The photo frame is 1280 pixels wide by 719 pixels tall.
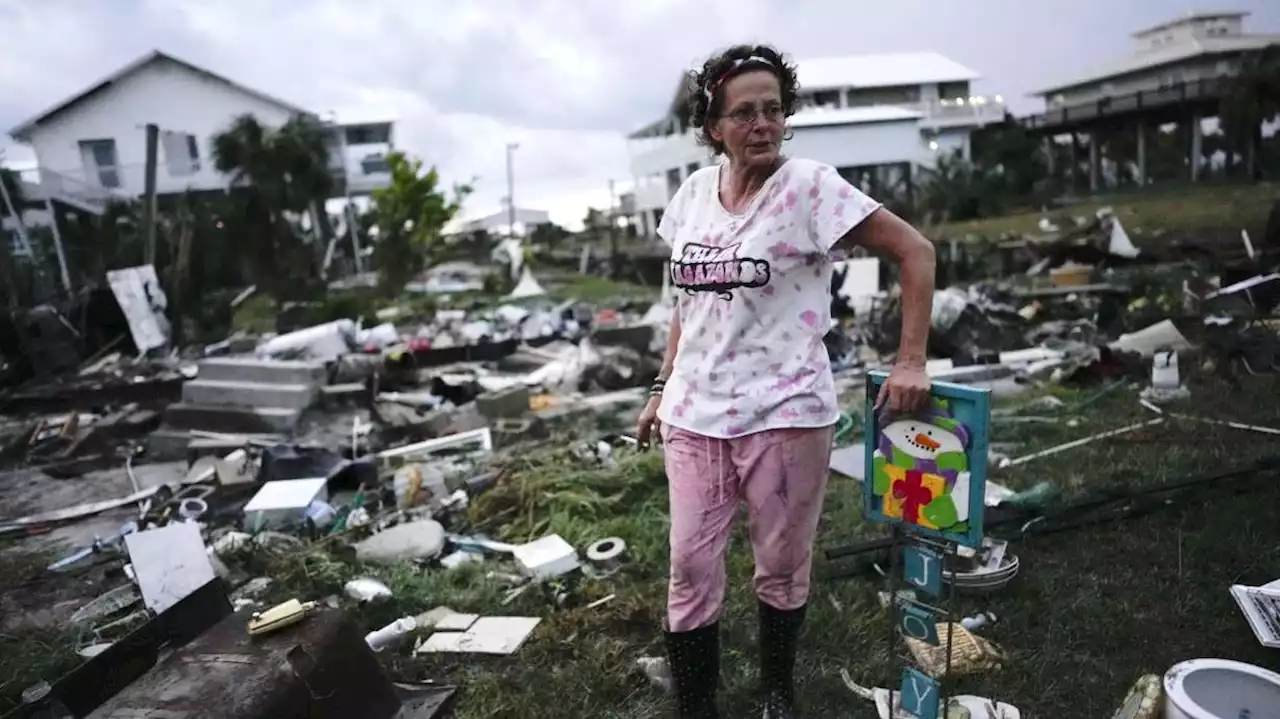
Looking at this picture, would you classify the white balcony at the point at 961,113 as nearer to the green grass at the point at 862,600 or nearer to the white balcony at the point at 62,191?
the white balcony at the point at 62,191

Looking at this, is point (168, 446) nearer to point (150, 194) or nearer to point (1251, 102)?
point (150, 194)

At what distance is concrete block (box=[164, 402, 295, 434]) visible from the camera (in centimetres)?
729

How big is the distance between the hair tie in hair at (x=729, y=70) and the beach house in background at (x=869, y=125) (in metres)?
23.2

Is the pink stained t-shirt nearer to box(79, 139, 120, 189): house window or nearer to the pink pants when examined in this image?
the pink pants

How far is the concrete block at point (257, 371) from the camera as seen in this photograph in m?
7.71

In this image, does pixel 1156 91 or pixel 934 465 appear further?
pixel 1156 91

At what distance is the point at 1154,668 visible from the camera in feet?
8.84

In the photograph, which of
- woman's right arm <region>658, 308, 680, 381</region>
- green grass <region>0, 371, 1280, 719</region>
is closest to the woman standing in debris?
woman's right arm <region>658, 308, 680, 381</region>

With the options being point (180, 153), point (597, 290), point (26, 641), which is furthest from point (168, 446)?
point (180, 153)

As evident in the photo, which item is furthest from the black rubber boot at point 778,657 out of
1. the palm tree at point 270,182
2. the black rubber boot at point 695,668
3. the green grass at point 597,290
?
the palm tree at point 270,182

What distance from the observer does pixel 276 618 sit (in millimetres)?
2311

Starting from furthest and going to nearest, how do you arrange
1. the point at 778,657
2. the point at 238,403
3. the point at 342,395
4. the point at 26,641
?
the point at 342,395, the point at 238,403, the point at 26,641, the point at 778,657

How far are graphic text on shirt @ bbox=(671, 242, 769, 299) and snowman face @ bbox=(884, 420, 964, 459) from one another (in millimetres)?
471

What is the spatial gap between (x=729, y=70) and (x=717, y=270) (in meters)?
0.51
